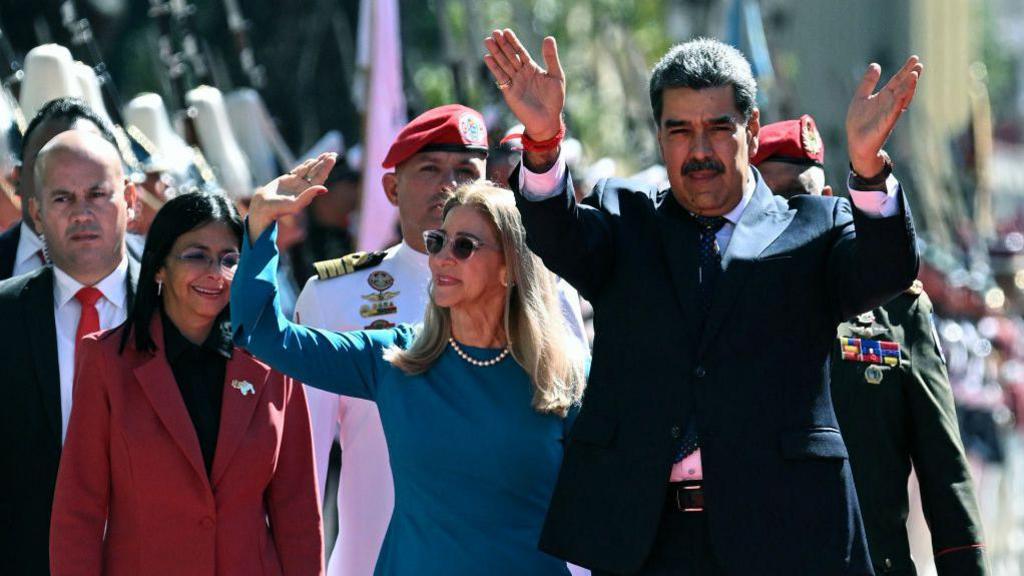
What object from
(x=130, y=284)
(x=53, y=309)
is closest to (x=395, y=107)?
(x=130, y=284)

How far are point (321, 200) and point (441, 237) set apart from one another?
6.51 metres

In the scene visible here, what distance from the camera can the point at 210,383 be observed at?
17.6 feet

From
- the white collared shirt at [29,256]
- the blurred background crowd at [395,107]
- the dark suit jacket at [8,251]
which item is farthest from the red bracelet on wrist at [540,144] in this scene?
the blurred background crowd at [395,107]

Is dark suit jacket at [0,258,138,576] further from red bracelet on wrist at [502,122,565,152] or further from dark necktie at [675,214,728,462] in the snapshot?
dark necktie at [675,214,728,462]

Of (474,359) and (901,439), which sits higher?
(474,359)

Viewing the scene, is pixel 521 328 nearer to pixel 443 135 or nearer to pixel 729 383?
pixel 729 383

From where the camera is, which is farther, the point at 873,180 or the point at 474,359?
the point at 474,359

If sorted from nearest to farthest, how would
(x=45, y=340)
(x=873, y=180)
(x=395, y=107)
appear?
(x=873, y=180)
(x=45, y=340)
(x=395, y=107)

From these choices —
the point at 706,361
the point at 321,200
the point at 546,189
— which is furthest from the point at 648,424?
the point at 321,200

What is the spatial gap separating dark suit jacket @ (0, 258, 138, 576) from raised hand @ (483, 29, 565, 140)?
1995mm

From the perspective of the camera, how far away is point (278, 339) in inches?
187

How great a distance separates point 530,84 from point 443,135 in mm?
1874

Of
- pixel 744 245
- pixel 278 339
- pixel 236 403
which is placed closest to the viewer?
pixel 744 245

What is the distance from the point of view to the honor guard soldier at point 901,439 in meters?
5.42
